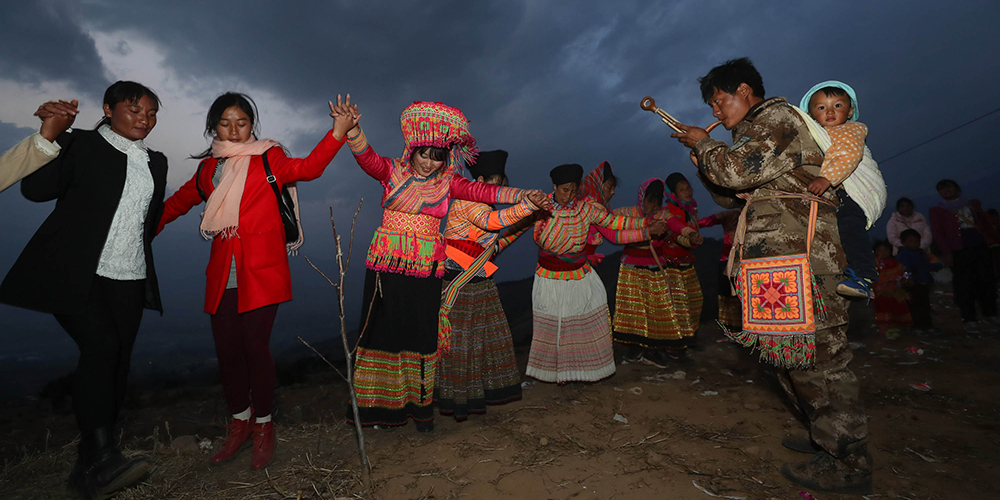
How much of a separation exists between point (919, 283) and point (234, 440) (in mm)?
9514

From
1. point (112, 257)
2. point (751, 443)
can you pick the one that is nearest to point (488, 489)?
point (751, 443)

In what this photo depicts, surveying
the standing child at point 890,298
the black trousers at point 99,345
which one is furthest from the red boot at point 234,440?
the standing child at point 890,298

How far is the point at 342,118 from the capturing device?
8.56ft

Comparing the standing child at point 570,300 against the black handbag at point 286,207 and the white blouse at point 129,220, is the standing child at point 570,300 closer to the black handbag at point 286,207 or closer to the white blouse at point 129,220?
the black handbag at point 286,207

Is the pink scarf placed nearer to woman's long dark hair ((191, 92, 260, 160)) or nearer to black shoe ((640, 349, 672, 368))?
woman's long dark hair ((191, 92, 260, 160))

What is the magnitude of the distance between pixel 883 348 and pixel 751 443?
4510 millimetres

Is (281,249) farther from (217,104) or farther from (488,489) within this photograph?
(488,489)

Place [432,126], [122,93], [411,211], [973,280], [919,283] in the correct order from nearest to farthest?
[122,93] < [432,126] < [411,211] < [973,280] < [919,283]

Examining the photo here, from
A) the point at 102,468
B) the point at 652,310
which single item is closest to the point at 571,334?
the point at 652,310

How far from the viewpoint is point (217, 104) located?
2781mm

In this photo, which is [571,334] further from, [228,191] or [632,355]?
[228,191]

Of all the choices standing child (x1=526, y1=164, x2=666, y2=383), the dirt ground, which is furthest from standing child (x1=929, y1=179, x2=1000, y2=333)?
standing child (x1=526, y1=164, x2=666, y2=383)

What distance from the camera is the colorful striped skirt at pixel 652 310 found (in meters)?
5.31

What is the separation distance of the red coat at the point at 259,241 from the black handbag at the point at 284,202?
0.03 meters
